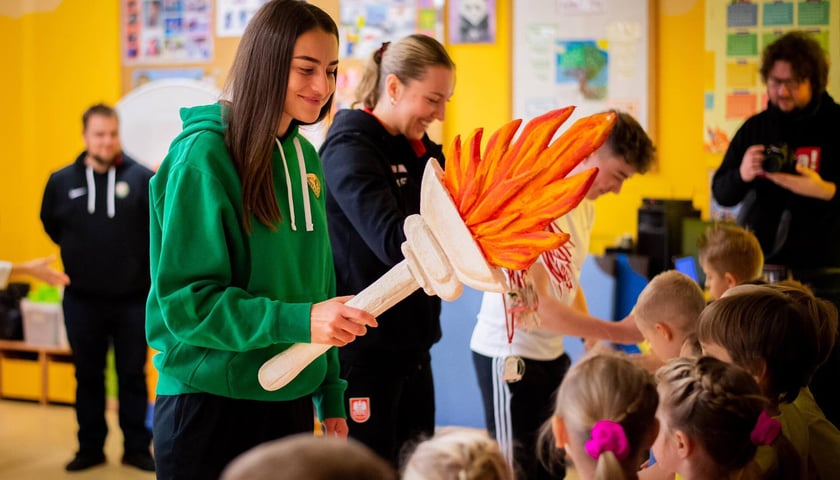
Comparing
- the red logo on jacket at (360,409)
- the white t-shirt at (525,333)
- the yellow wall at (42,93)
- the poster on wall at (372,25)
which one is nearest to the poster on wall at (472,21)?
the poster on wall at (372,25)

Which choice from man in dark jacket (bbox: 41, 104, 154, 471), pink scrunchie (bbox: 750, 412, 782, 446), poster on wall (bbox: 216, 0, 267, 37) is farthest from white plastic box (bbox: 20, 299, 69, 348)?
pink scrunchie (bbox: 750, 412, 782, 446)

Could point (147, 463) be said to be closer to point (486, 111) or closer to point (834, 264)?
point (486, 111)

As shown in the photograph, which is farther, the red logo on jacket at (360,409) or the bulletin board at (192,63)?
the bulletin board at (192,63)

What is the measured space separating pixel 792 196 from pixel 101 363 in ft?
10.3

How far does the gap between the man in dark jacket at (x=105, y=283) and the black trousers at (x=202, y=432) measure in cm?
286

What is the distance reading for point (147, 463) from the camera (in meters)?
4.39

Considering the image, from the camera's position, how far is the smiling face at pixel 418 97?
233 centimetres

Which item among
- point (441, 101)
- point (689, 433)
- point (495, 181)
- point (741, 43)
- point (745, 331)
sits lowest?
point (689, 433)

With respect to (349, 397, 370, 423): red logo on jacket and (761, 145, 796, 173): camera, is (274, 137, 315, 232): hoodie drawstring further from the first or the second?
(761, 145, 796, 173): camera

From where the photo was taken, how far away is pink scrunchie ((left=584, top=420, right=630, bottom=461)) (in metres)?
1.62

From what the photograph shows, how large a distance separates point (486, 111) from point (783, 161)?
6.81ft

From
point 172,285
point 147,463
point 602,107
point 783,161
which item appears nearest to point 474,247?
point 172,285

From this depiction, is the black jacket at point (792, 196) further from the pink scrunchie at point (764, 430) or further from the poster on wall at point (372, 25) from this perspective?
the poster on wall at point (372, 25)

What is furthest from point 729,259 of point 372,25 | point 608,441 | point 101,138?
point 372,25
